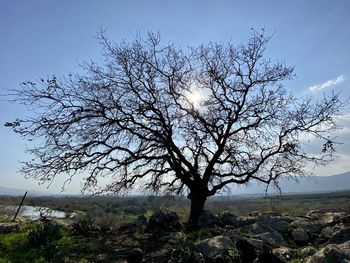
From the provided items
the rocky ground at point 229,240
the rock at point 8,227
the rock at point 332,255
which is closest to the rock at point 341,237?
the rocky ground at point 229,240

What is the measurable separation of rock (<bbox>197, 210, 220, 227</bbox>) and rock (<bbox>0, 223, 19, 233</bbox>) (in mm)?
8825

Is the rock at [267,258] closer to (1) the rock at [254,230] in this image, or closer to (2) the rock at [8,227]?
(1) the rock at [254,230]

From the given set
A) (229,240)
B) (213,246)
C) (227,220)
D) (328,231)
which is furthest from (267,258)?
(227,220)

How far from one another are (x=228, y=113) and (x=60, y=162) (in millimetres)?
9126

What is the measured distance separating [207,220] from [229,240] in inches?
250

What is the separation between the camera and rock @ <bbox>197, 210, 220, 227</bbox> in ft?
62.1

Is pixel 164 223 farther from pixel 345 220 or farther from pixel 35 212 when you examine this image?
pixel 35 212

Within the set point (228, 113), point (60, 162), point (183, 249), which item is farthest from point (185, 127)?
point (183, 249)

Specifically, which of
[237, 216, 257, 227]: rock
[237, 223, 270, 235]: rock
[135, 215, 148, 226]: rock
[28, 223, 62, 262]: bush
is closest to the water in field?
[28, 223, 62, 262]: bush

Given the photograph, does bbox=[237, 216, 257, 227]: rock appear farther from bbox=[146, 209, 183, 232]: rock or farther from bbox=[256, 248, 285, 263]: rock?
bbox=[256, 248, 285, 263]: rock

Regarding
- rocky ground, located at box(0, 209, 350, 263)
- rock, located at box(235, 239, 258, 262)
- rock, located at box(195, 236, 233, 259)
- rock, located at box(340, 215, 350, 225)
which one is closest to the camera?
rock, located at box(235, 239, 258, 262)

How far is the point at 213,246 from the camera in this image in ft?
41.6

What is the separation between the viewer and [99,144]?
1977 cm

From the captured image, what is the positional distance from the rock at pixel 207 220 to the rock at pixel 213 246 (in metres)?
5.63
